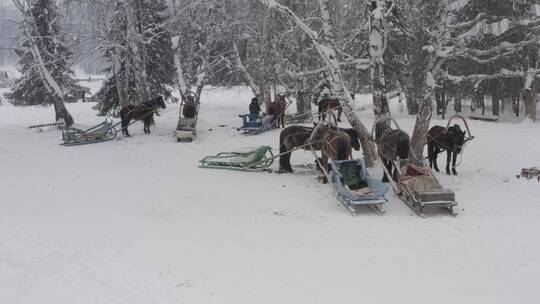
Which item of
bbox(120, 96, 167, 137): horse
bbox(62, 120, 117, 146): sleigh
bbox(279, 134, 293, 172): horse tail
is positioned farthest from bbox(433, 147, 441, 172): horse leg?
bbox(62, 120, 117, 146): sleigh

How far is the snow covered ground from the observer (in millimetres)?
6137

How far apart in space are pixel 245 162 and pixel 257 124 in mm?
6697

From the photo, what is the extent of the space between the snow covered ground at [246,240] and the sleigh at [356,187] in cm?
27

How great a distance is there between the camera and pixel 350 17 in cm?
2775

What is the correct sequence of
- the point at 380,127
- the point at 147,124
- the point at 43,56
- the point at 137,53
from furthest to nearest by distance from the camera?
the point at 43,56
the point at 137,53
the point at 147,124
the point at 380,127

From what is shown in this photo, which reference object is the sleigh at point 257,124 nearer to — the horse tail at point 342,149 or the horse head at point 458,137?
the horse tail at point 342,149

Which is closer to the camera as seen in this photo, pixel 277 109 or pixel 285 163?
pixel 285 163

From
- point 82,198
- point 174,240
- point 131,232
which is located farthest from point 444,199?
point 82,198

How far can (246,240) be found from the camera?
805 cm

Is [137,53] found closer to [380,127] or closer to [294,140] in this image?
[294,140]

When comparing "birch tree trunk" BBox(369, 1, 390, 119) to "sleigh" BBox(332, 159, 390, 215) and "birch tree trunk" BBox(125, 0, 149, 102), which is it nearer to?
"sleigh" BBox(332, 159, 390, 215)

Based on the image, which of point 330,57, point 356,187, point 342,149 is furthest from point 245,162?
point 356,187

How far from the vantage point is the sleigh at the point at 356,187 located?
31.4 feet

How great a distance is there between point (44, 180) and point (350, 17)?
20.1 meters
